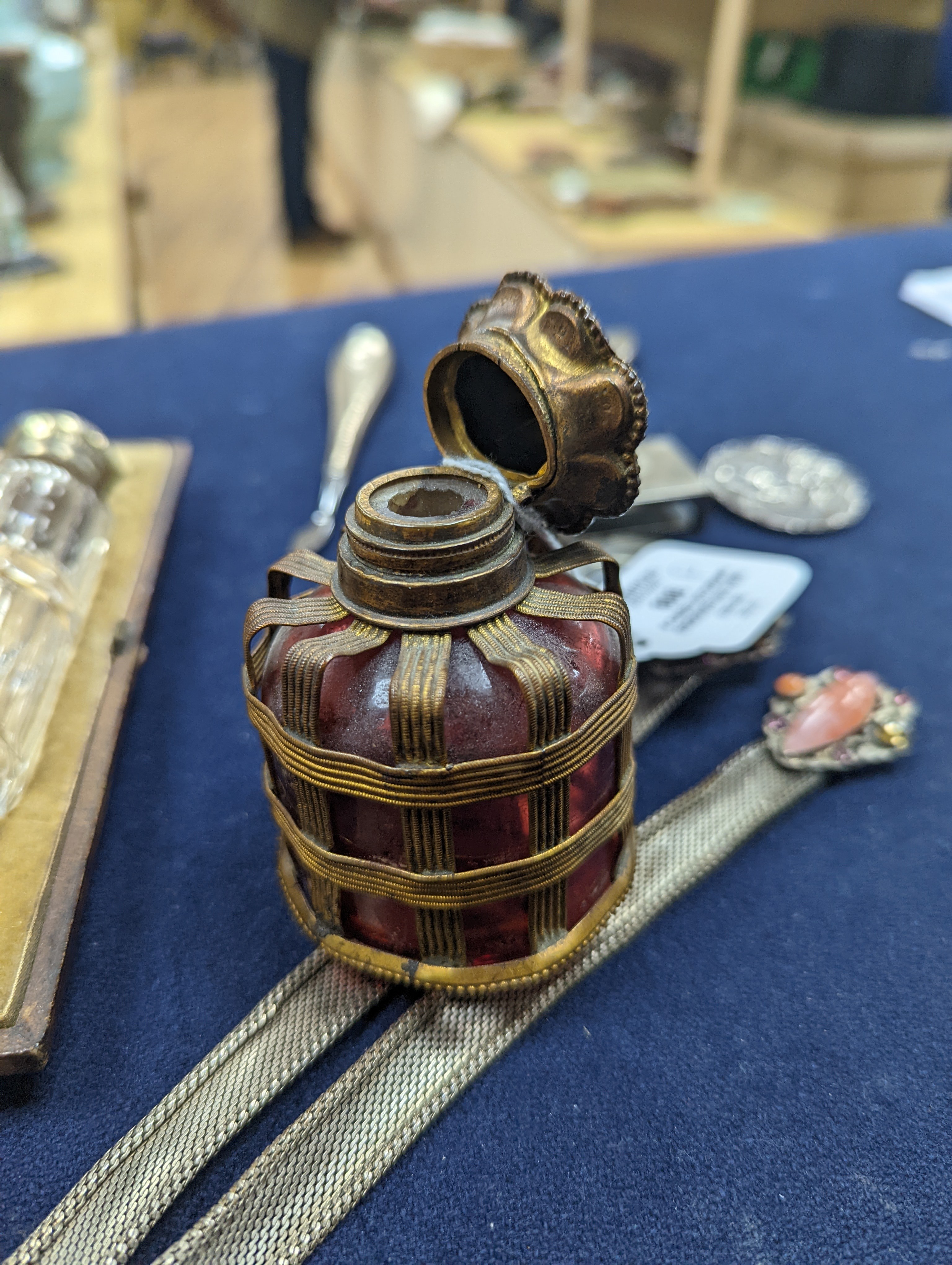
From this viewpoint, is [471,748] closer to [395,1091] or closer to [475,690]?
[475,690]

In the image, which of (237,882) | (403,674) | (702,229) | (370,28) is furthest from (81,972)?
(370,28)

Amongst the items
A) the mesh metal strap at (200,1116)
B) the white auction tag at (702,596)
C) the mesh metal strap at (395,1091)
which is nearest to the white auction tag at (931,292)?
the white auction tag at (702,596)

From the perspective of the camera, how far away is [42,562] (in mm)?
865

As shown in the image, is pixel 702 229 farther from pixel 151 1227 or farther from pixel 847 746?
pixel 151 1227

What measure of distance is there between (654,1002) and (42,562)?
0.62 m

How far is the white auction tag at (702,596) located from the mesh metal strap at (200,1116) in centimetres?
37

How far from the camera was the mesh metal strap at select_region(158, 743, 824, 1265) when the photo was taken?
52 cm

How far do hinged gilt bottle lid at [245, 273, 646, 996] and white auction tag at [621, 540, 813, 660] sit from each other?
0.26m

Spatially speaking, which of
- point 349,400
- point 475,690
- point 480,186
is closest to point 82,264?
point 349,400

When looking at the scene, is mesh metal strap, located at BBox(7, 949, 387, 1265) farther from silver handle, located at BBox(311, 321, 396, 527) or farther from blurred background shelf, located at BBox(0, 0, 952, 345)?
blurred background shelf, located at BBox(0, 0, 952, 345)

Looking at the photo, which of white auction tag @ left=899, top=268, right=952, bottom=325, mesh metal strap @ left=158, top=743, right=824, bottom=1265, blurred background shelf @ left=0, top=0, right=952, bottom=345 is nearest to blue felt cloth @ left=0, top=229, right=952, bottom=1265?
mesh metal strap @ left=158, top=743, right=824, bottom=1265

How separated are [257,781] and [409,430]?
0.60 m

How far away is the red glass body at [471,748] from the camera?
1.70 feet

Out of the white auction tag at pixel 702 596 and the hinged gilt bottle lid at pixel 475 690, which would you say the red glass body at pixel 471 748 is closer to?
the hinged gilt bottle lid at pixel 475 690
